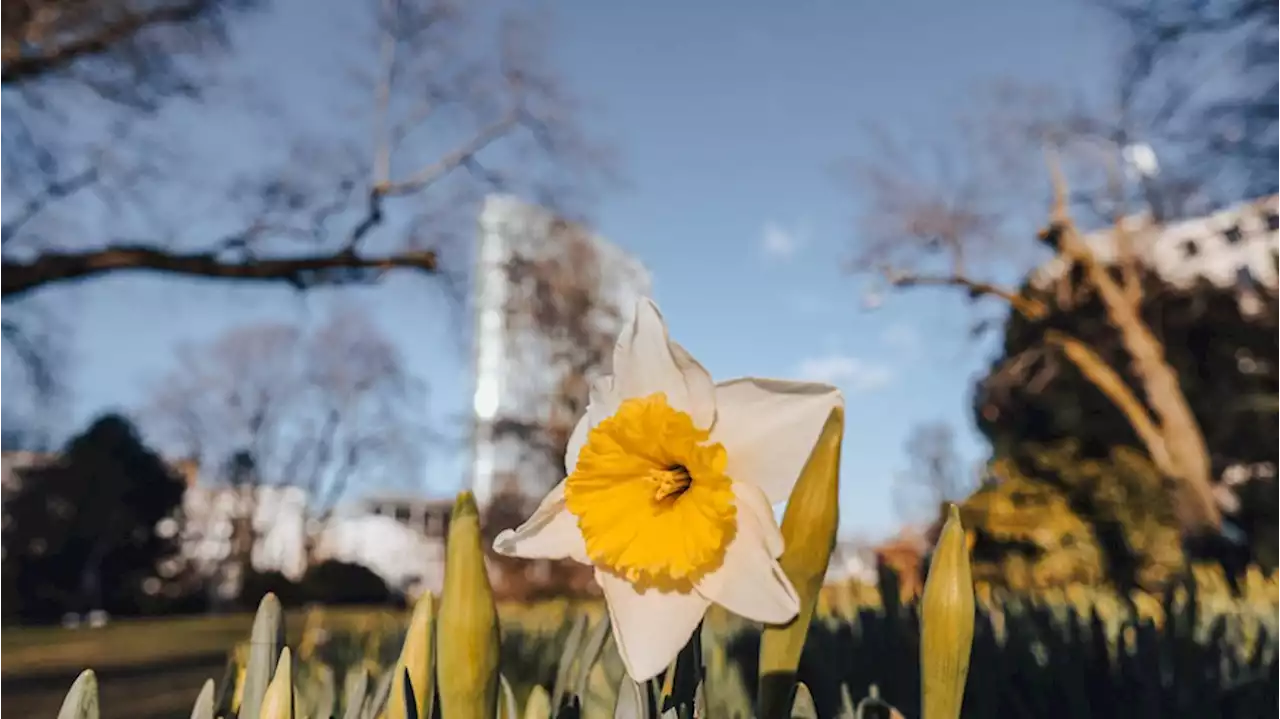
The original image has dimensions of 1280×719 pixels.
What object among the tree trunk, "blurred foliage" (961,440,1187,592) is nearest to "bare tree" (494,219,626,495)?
the tree trunk

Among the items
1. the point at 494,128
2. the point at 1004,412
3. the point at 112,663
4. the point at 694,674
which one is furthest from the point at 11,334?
the point at 1004,412

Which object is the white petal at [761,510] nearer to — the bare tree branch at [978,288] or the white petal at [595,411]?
the white petal at [595,411]

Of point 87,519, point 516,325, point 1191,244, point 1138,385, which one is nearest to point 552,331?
point 516,325

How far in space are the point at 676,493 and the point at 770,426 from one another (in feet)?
0.31

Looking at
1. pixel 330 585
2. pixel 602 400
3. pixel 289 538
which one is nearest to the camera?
pixel 602 400

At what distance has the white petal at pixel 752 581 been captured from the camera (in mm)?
617

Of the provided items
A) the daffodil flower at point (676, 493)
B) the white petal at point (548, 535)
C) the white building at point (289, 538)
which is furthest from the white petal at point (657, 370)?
the white building at point (289, 538)

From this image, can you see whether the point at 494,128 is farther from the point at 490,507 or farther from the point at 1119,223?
the point at 1119,223

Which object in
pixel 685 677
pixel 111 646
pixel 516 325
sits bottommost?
pixel 111 646

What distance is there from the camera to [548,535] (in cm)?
73

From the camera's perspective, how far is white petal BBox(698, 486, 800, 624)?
0.62 metres

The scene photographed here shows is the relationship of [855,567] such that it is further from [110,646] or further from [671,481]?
[671,481]

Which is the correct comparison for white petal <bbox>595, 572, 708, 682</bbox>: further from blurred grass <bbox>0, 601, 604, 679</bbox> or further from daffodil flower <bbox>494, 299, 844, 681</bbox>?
blurred grass <bbox>0, 601, 604, 679</bbox>

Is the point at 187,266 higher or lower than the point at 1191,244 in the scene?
lower
